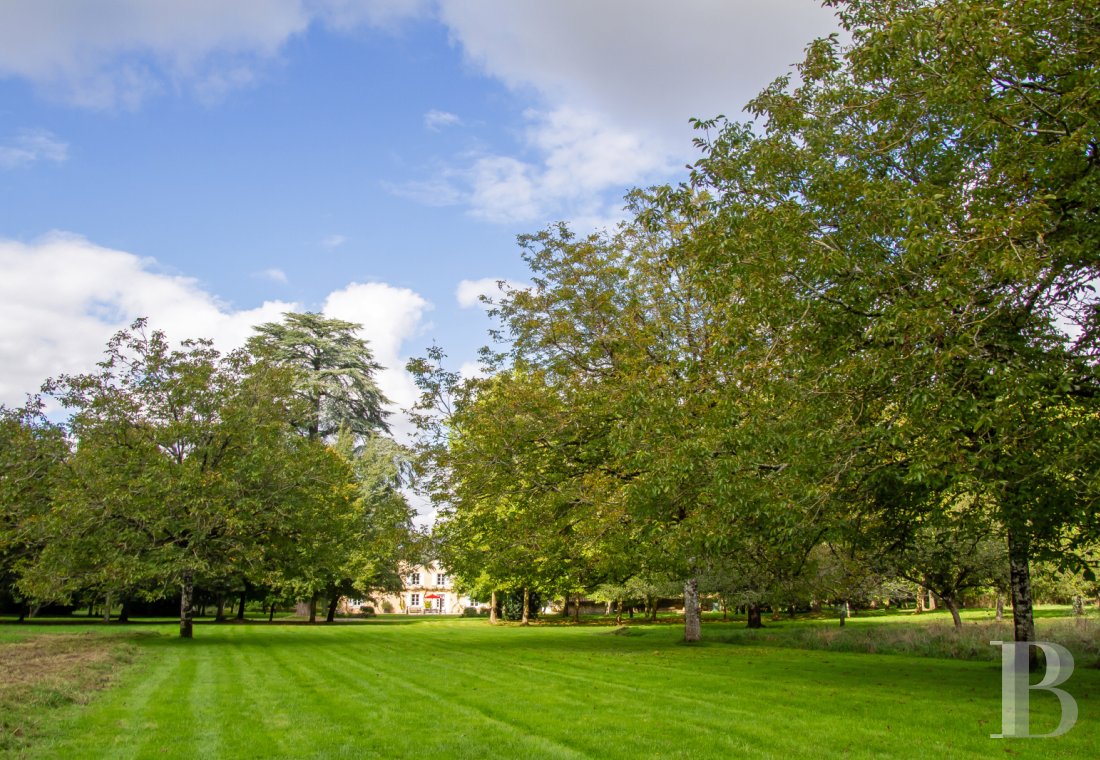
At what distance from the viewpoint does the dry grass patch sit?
368 inches

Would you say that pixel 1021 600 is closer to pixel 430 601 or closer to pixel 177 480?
pixel 177 480

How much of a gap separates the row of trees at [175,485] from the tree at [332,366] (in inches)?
556

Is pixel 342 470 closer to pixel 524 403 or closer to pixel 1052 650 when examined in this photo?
pixel 524 403

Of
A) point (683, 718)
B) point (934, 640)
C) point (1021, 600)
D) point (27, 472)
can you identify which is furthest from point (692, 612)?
point (27, 472)

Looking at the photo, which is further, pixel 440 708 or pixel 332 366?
pixel 332 366

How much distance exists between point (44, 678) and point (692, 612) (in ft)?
63.3

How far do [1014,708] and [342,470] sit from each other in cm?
2284

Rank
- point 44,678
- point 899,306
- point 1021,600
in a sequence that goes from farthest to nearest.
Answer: point 1021,600 < point 44,678 < point 899,306

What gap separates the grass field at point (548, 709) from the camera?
335 inches

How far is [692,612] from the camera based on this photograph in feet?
86.4

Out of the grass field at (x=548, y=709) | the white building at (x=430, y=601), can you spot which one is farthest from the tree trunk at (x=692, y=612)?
the white building at (x=430, y=601)

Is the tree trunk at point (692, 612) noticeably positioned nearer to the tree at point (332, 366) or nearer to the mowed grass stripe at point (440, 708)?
the mowed grass stripe at point (440, 708)

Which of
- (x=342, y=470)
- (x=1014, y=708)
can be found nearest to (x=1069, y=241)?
(x=1014, y=708)

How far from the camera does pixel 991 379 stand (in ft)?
33.0
